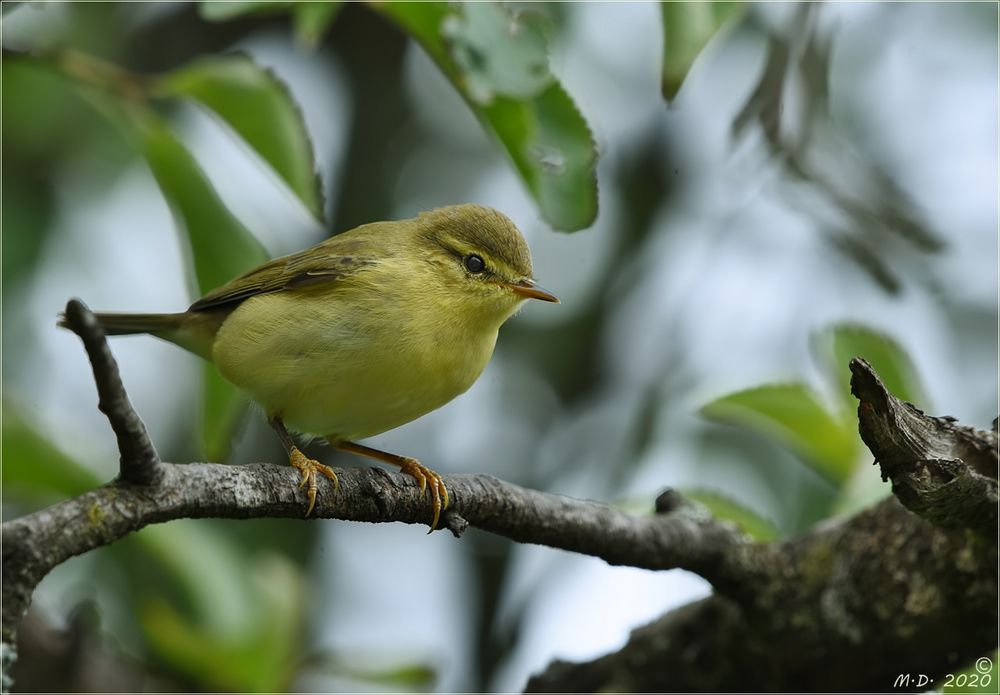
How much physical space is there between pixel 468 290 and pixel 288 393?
848 mm

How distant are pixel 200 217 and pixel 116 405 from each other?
1.37 meters

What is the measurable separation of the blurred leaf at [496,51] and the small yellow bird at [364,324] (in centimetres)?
118

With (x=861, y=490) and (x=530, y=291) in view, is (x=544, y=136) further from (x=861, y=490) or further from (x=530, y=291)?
(x=861, y=490)

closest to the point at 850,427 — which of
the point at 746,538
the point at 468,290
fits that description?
the point at 746,538

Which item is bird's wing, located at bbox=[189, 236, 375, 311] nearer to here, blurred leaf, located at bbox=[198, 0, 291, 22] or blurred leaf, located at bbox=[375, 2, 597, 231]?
blurred leaf, located at bbox=[375, 2, 597, 231]

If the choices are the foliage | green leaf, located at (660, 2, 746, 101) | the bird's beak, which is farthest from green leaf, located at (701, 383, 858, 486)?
green leaf, located at (660, 2, 746, 101)

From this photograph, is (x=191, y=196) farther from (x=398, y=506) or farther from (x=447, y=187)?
(x=447, y=187)

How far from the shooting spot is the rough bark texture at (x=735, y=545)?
2285mm

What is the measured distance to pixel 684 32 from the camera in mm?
2658

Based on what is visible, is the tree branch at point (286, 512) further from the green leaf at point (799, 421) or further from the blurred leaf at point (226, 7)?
the blurred leaf at point (226, 7)

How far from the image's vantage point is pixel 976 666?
328 centimetres

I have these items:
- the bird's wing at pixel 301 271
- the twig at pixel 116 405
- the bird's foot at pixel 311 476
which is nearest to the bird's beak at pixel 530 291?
the bird's wing at pixel 301 271

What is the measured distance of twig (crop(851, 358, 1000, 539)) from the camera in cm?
265

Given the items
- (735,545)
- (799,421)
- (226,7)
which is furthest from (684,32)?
(735,545)
